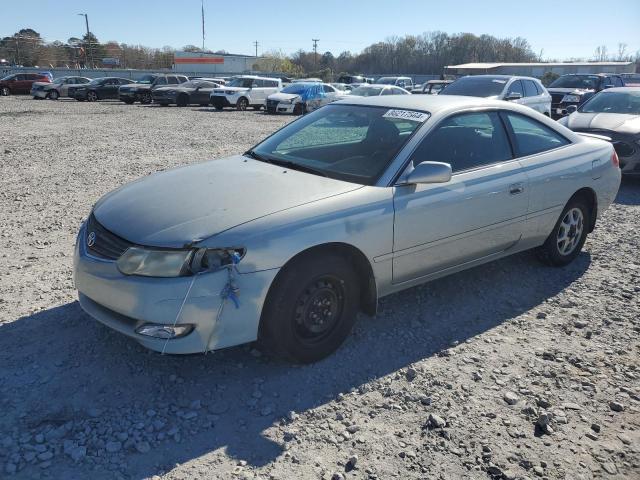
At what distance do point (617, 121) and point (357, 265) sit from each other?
742cm

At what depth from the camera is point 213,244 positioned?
284cm

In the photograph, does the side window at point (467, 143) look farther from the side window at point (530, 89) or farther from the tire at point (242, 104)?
the tire at point (242, 104)

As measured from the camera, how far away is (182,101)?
1085 inches

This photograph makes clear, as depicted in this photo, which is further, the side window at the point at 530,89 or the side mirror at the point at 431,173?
the side window at the point at 530,89

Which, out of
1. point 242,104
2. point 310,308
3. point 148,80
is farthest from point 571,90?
point 148,80

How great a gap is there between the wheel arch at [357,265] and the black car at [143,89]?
1103 inches

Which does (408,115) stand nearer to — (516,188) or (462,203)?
(462,203)

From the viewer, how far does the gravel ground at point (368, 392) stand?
8.39ft

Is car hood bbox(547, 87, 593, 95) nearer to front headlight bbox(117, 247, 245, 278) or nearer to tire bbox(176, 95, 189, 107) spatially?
front headlight bbox(117, 247, 245, 278)

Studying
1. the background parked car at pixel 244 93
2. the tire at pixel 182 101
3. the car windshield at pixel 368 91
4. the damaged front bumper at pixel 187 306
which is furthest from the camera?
the tire at pixel 182 101

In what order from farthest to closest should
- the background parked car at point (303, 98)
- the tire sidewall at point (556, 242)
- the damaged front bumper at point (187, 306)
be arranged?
1. the background parked car at point (303, 98)
2. the tire sidewall at point (556, 242)
3. the damaged front bumper at point (187, 306)

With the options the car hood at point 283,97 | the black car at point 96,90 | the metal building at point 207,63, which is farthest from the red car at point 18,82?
the metal building at point 207,63

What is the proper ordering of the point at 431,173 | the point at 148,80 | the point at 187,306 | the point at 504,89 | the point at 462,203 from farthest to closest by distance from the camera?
1. the point at 148,80
2. the point at 504,89
3. the point at 462,203
4. the point at 431,173
5. the point at 187,306

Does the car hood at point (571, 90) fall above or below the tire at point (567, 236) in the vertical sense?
above
